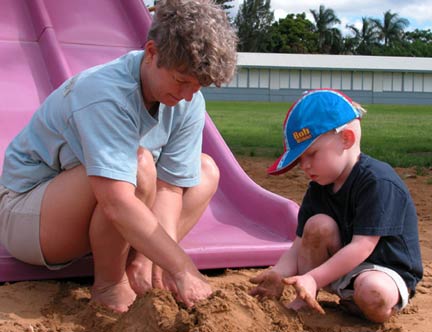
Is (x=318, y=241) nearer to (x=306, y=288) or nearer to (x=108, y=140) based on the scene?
(x=306, y=288)

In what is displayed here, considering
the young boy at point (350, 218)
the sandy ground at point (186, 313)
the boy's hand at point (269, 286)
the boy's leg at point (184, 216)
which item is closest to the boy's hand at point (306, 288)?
the young boy at point (350, 218)

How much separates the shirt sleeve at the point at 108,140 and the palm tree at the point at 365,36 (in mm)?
59090

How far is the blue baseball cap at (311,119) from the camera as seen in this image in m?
2.12

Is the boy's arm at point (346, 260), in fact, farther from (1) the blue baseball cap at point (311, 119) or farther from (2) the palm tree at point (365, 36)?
(2) the palm tree at point (365, 36)

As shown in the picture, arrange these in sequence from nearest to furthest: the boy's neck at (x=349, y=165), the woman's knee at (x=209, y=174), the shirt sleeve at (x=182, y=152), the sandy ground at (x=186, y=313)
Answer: the sandy ground at (x=186, y=313) → the boy's neck at (x=349, y=165) → the shirt sleeve at (x=182, y=152) → the woman's knee at (x=209, y=174)

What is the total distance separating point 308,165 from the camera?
7.14ft

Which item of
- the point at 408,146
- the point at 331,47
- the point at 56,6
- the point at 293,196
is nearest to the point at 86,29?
the point at 56,6

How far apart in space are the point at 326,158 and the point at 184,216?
28.0 inches

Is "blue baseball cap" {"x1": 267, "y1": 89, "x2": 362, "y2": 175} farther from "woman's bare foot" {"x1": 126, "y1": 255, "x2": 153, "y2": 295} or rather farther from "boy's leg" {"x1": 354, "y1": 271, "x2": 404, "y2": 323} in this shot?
"woman's bare foot" {"x1": 126, "y1": 255, "x2": 153, "y2": 295}

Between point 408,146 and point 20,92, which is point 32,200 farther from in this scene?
point 408,146

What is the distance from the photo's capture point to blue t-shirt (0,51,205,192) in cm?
213

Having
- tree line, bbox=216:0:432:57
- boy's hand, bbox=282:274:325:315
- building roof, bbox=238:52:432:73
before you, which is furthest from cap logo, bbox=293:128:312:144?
tree line, bbox=216:0:432:57

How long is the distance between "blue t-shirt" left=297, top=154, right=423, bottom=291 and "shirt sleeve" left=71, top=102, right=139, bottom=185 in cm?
65

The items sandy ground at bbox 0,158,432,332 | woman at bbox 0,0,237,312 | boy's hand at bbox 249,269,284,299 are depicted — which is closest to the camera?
sandy ground at bbox 0,158,432,332
